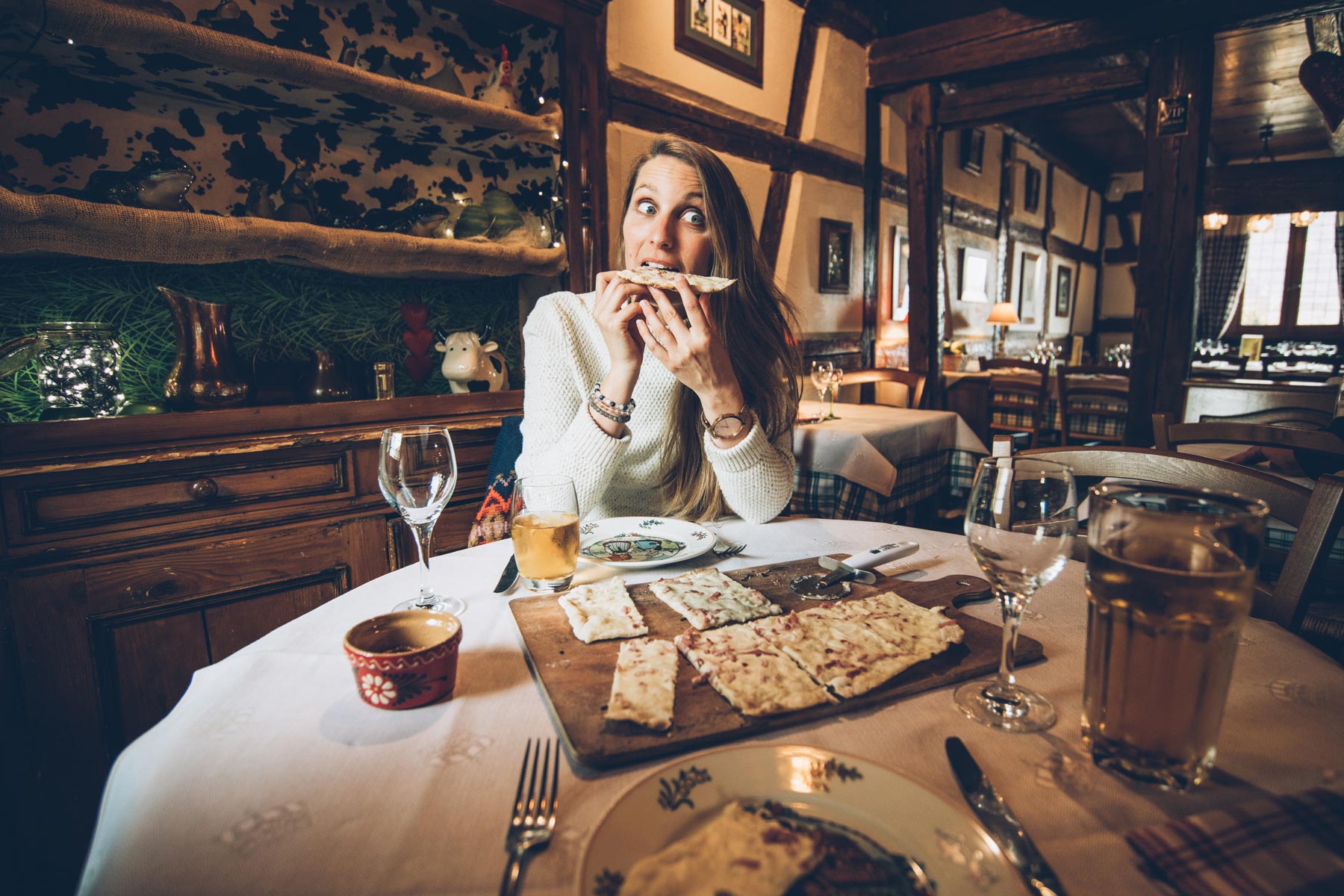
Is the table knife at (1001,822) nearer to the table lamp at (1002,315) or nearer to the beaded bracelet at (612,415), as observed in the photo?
the beaded bracelet at (612,415)

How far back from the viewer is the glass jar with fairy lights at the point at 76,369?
176 centimetres

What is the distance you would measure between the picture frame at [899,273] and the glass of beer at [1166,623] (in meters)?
5.87

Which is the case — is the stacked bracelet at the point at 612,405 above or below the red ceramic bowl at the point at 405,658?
above

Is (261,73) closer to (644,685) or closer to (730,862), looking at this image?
(644,685)

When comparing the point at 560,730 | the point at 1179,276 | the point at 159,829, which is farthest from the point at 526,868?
the point at 1179,276

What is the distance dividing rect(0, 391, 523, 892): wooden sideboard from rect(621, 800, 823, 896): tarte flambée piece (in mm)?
1960

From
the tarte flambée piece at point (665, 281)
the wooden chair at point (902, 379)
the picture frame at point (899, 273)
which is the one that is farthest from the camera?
the picture frame at point (899, 273)

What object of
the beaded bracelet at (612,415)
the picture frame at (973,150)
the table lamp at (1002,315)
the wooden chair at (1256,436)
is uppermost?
the picture frame at (973,150)

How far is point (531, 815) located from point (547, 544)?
485 mm

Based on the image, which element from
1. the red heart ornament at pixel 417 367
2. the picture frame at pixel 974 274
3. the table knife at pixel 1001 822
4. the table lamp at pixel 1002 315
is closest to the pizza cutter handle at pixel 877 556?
the table knife at pixel 1001 822

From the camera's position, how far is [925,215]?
211 inches

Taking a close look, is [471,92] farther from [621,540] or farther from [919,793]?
[919,793]

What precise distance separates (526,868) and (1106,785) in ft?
1.63

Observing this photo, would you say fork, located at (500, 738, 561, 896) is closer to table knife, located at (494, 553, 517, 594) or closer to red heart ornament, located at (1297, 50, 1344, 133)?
table knife, located at (494, 553, 517, 594)
